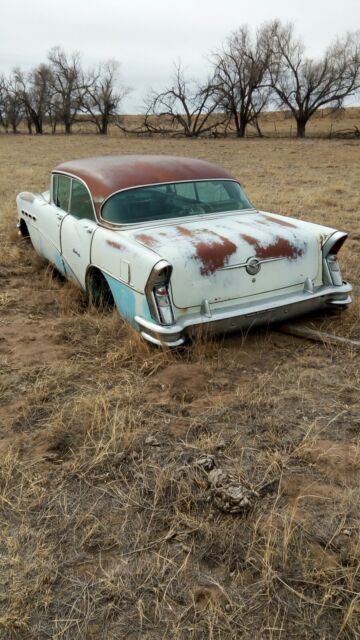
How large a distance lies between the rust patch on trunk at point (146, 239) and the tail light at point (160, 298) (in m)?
0.34

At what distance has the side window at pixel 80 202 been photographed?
465cm

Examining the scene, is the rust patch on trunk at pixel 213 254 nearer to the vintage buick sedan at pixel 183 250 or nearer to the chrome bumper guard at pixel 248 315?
the vintage buick sedan at pixel 183 250

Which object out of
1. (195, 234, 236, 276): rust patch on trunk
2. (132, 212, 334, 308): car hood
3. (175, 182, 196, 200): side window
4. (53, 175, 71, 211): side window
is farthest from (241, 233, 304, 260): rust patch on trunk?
(53, 175, 71, 211): side window

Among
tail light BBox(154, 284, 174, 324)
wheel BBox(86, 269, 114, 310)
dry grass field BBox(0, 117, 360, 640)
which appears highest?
tail light BBox(154, 284, 174, 324)

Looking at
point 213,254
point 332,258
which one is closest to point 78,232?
point 213,254

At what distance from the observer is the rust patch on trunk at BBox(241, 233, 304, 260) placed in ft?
12.4

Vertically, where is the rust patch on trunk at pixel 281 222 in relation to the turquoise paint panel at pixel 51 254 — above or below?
above

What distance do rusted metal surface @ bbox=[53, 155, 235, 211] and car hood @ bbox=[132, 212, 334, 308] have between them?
646mm

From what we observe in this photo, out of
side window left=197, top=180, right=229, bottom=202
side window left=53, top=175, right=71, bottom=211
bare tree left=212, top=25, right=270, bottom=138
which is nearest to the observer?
side window left=197, top=180, right=229, bottom=202

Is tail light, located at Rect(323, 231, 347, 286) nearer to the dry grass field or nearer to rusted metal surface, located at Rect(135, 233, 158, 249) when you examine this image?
the dry grass field

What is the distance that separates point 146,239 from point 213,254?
554 millimetres

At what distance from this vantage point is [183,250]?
3594 millimetres

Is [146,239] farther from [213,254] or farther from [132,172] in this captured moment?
[132,172]

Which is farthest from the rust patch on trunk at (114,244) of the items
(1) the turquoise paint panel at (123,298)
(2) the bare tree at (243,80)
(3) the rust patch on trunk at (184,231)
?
(2) the bare tree at (243,80)
